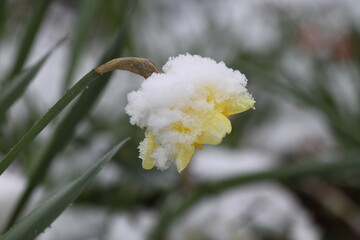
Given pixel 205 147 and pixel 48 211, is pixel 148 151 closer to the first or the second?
pixel 48 211

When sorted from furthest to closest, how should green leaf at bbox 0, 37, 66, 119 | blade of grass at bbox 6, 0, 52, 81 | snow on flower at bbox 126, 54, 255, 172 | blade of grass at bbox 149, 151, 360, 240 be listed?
blade of grass at bbox 149, 151, 360, 240 < blade of grass at bbox 6, 0, 52, 81 < green leaf at bbox 0, 37, 66, 119 < snow on flower at bbox 126, 54, 255, 172

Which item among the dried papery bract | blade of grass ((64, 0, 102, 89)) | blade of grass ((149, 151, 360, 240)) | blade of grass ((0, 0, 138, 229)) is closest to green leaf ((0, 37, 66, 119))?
blade of grass ((0, 0, 138, 229))

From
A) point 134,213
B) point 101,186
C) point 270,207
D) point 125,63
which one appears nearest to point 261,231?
point 270,207

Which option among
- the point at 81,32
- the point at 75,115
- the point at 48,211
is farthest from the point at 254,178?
the point at 48,211

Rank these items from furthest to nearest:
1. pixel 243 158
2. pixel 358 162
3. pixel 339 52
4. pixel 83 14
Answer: pixel 339 52, pixel 243 158, pixel 358 162, pixel 83 14

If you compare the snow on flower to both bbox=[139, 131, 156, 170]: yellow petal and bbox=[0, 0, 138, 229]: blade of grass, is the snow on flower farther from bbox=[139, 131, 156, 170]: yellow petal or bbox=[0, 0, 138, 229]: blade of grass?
bbox=[0, 0, 138, 229]: blade of grass

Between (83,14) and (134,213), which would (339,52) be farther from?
(83,14)

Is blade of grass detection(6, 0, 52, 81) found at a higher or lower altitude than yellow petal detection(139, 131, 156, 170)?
higher
